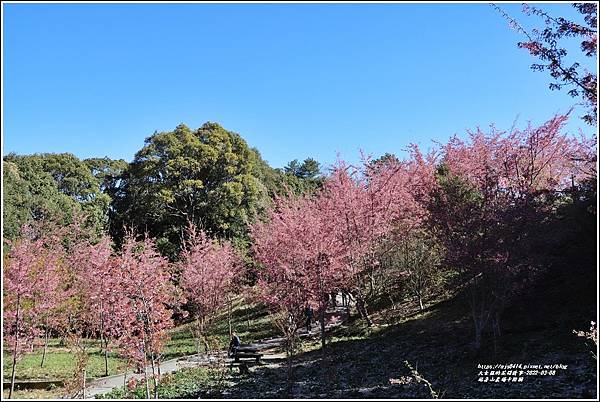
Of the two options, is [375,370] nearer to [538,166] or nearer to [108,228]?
[538,166]

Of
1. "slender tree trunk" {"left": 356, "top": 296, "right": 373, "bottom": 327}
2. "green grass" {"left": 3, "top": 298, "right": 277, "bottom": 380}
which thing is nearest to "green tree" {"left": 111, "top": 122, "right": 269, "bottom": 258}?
"green grass" {"left": 3, "top": 298, "right": 277, "bottom": 380}

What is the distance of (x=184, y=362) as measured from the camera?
12.0m

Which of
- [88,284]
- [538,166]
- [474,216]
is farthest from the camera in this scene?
[88,284]

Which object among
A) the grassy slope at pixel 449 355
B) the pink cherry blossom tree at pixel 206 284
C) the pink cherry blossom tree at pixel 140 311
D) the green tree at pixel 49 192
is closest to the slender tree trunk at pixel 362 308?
the grassy slope at pixel 449 355

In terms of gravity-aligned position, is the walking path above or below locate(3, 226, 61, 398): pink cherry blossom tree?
below

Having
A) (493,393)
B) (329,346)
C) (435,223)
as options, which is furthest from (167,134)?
(493,393)

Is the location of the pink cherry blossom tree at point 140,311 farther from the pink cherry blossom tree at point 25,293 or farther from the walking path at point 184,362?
the pink cherry blossom tree at point 25,293

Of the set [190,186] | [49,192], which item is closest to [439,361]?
[190,186]

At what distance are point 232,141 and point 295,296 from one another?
17.1 metres

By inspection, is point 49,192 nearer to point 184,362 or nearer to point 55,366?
point 55,366

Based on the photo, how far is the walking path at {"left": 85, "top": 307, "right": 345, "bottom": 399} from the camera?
9145mm

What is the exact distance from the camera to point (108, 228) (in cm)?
2441

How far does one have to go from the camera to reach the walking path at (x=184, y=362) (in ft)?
30.0

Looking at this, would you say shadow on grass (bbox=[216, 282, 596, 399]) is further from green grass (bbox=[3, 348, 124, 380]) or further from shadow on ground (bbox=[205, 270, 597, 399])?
green grass (bbox=[3, 348, 124, 380])
